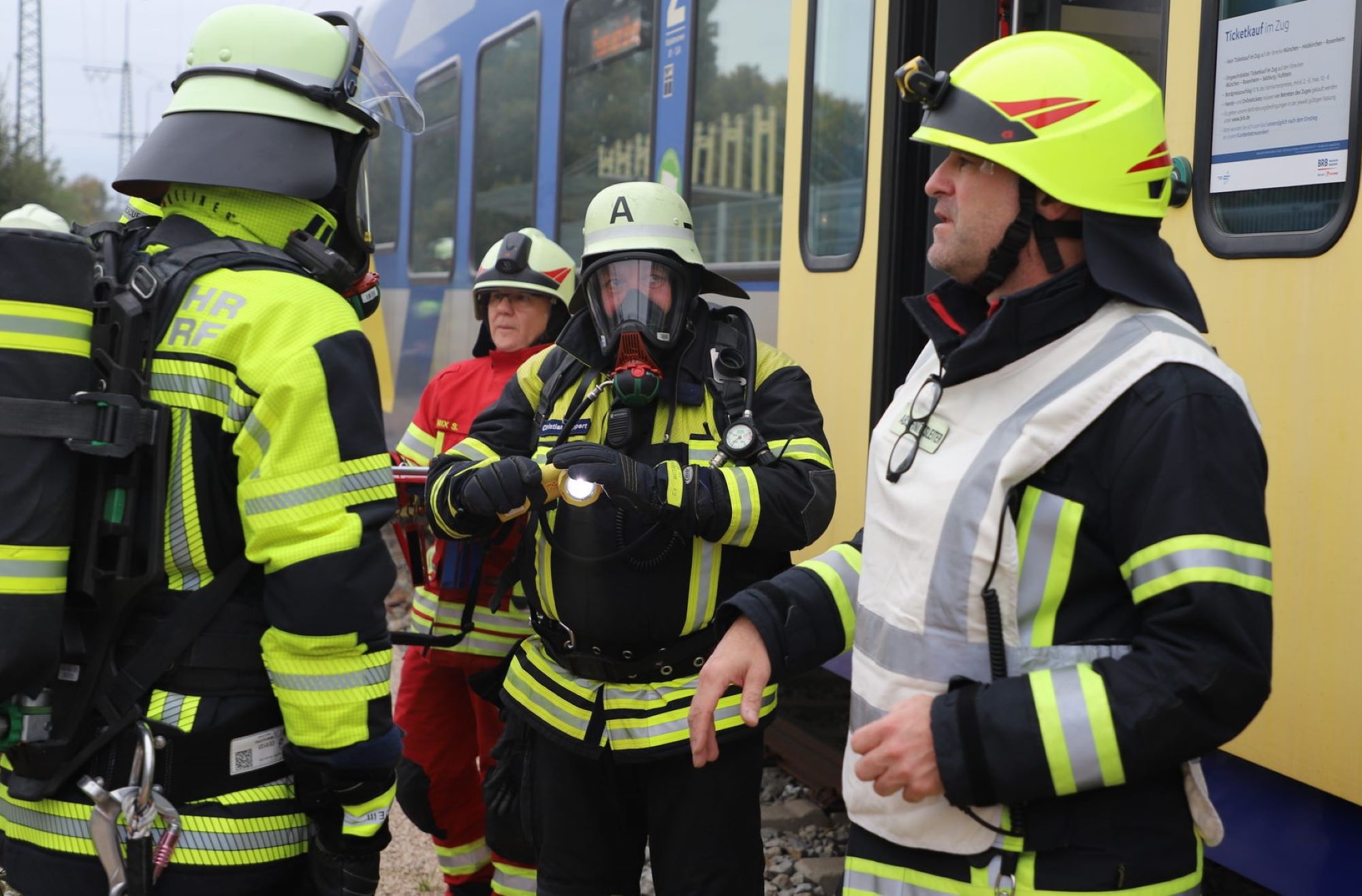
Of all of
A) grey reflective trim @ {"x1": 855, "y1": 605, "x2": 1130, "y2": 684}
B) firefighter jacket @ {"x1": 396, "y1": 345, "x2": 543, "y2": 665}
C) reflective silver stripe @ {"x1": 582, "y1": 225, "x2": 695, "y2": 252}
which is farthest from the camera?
firefighter jacket @ {"x1": 396, "y1": 345, "x2": 543, "y2": 665}

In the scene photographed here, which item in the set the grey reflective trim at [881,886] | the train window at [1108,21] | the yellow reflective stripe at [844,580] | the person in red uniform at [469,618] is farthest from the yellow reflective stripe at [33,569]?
the train window at [1108,21]

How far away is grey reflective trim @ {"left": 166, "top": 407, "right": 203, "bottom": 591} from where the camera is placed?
2211 millimetres

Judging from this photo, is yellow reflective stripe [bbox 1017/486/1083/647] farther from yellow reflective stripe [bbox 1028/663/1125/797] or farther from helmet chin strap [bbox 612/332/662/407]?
helmet chin strap [bbox 612/332/662/407]

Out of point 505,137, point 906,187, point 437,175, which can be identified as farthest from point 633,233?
point 437,175

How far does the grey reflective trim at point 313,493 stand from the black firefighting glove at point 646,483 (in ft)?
1.89

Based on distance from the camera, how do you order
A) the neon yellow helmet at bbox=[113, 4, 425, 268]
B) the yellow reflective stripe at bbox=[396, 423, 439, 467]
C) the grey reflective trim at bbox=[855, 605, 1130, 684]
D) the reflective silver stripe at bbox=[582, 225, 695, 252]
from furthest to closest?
1. the yellow reflective stripe at bbox=[396, 423, 439, 467]
2. the reflective silver stripe at bbox=[582, 225, 695, 252]
3. the neon yellow helmet at bbox=[113, 4, 425, 268]
4. the grey reflective trim at bbox=[855, 605, 1130, 684]

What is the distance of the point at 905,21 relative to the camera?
3699 millimetres

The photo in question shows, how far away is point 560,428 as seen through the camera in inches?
122

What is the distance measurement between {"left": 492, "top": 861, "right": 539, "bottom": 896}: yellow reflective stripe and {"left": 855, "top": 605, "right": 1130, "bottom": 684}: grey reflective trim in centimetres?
196

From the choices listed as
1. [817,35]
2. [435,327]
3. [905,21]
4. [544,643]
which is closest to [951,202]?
[544,643]

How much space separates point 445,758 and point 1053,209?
2737 millimetres

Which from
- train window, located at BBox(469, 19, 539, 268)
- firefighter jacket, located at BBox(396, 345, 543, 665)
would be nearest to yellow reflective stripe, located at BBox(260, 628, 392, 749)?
firefighter jacket, located at BBox(396, 345, 543, 665)

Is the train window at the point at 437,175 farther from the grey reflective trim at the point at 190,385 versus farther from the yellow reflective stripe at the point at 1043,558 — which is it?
the yellow reflective stripe at the point at 1043,558

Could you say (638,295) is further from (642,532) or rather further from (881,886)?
(881,886)
